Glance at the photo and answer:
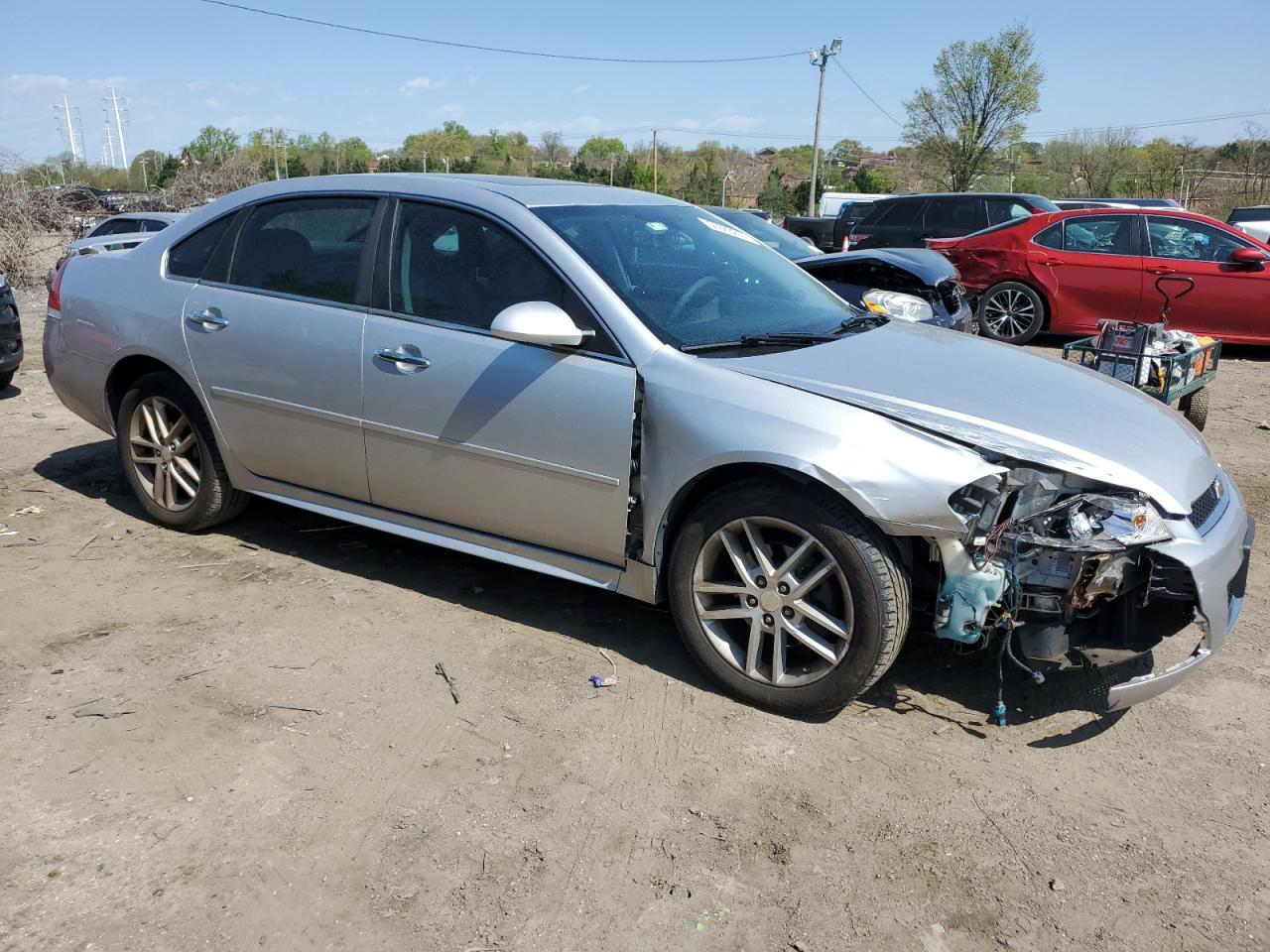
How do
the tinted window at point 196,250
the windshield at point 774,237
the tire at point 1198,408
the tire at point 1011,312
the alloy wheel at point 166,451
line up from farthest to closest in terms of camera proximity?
the tire at point 1011,312, the windshield at point 774,237, the tire at point 1198,408, the alloy wheel at point 166,451, the tinted window at point 196,250

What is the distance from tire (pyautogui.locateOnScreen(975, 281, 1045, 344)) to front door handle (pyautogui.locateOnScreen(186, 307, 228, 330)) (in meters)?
9.08

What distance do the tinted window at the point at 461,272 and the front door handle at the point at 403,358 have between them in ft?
0.54

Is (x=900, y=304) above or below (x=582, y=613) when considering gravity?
above

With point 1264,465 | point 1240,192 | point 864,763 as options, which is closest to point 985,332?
point 1264,465

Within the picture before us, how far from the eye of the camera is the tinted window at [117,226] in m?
14.9

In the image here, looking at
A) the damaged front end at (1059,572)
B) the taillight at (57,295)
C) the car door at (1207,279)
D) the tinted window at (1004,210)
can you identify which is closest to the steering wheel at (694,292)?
the damaged front end at (1059,572)

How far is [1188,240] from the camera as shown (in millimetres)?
10305

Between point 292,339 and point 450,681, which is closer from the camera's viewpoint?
point 450,681

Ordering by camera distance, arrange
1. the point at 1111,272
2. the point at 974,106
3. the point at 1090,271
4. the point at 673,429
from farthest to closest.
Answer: the point at 974,106, the point at 1090,271, the point at 1111,272, the point at 673,429

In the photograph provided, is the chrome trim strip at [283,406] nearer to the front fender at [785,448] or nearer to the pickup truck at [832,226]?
the front fender at [785,448]

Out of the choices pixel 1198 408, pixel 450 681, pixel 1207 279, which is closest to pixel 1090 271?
pixel 1207 279

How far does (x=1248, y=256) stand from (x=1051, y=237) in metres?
1.92

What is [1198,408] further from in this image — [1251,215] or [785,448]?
[1251,215]

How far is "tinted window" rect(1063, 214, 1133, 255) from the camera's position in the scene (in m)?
10.5
